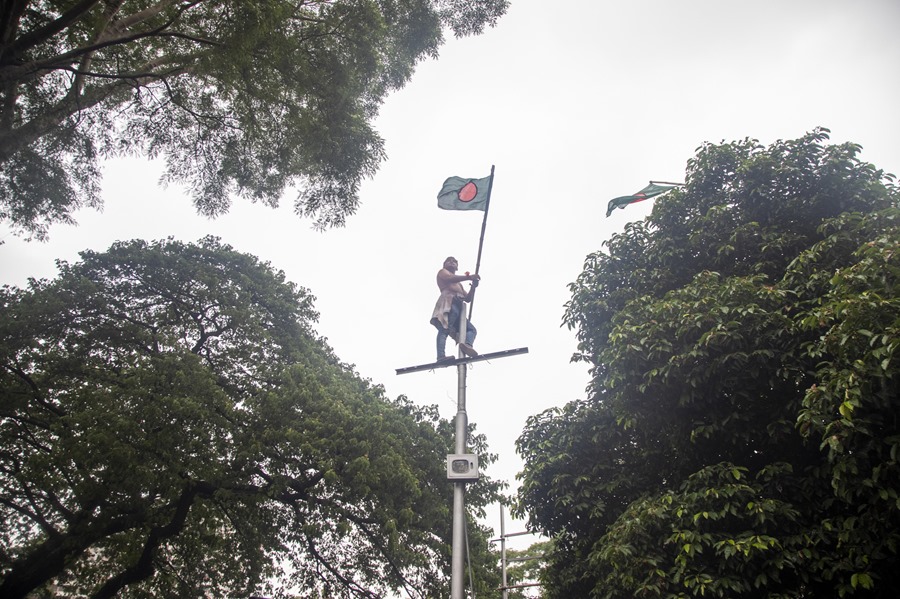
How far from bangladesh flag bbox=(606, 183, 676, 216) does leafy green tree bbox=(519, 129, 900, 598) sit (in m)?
1.48

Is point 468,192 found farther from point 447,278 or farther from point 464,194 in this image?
point 447,278

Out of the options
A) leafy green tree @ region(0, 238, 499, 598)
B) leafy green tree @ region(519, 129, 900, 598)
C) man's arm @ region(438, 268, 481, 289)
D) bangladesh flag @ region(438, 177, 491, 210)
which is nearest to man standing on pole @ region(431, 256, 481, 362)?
man's arm @ region(438, 268, 481, 289)

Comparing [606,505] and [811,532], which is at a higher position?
[606,505]

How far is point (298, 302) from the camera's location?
14234 mm

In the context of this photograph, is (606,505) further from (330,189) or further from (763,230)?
(330,189)

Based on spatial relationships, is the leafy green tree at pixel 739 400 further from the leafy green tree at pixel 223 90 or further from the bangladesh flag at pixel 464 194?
the leafy green tree at pixel 223 90

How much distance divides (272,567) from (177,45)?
10.7m

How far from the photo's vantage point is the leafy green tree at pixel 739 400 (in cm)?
443

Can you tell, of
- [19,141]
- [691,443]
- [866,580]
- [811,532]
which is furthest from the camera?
[19,141]

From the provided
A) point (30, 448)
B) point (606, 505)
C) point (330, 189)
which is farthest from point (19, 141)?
point (606, 505)

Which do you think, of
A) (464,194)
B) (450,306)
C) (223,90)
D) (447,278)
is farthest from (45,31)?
(450,306)

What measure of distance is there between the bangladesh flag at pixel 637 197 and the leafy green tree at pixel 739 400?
1.48 meters

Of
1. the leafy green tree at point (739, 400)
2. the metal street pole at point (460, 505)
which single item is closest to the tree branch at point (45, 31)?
the metal street pole at point (460, 505)

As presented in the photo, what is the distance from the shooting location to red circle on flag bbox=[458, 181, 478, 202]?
22.1 ft
